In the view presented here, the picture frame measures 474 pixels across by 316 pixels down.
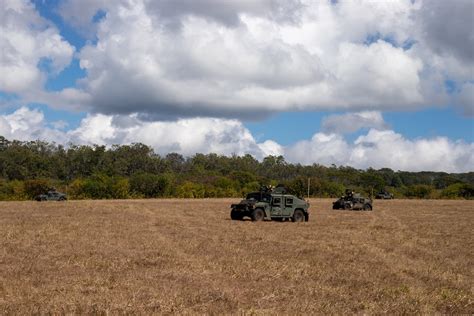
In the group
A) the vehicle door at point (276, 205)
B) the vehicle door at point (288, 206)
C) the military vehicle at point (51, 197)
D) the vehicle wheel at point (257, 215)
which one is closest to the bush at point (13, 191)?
the military vehicle at point (51, 197)

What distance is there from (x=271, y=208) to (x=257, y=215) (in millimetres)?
820

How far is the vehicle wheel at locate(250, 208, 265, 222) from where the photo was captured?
2725cm

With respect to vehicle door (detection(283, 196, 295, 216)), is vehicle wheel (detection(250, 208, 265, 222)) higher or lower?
lower

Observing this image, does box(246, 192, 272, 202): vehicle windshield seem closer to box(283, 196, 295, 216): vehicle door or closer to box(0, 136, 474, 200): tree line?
box(283, 196, 295, 216): vehicle door

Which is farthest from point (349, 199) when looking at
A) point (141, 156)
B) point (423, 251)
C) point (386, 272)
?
point (141, 156)

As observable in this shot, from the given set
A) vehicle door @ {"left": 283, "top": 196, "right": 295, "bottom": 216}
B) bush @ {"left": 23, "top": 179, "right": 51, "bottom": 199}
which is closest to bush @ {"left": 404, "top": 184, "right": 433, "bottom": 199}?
bush @ {"left": 23, "top": 179, "right": 51, "bottom": 199}

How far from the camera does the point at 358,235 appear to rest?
2034cm

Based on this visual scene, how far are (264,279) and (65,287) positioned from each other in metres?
3.68

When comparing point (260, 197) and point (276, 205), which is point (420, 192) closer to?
point (260, 197)

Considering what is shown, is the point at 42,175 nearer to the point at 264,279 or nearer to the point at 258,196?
the point at 258,196

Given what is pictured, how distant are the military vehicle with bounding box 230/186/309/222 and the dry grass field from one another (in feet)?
23.9

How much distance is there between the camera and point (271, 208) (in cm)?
2770

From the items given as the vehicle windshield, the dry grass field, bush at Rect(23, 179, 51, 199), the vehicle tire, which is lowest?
the dry grass field

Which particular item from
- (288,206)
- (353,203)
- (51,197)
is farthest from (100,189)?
(288,206)
